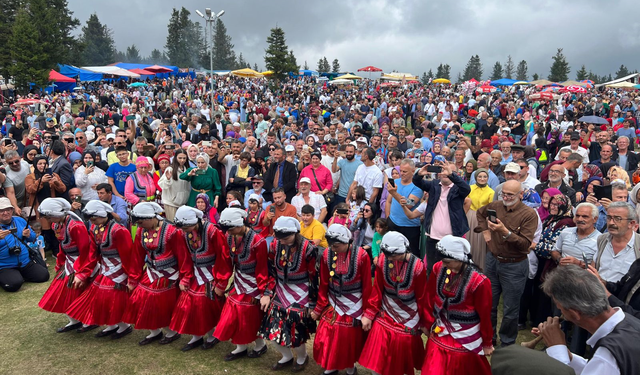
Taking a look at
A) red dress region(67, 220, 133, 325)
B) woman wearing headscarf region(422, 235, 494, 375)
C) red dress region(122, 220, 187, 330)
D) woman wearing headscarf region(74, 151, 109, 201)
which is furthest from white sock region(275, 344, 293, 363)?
woman wearing headscarf region(74, 151, 109, 201)

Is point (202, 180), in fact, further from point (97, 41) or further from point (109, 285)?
point (97, 41)

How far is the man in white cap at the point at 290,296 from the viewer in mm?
4465

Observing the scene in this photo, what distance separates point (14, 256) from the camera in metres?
6.75

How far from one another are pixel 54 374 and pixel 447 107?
59.4ft

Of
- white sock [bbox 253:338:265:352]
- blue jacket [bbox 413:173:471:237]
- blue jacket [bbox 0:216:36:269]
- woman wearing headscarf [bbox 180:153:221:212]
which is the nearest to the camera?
white sock [bbox 253:338:265:352]

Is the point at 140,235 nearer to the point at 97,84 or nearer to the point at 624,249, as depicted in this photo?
the point at 624,249

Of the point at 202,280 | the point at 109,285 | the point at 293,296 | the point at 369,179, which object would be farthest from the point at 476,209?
the point at 109,285

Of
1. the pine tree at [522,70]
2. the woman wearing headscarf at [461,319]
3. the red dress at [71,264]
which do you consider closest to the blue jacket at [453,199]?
the woman wearing headscarf at [461,319]

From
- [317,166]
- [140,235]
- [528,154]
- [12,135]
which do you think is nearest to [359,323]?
[140,235]

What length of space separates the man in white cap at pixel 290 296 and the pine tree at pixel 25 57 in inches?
1474

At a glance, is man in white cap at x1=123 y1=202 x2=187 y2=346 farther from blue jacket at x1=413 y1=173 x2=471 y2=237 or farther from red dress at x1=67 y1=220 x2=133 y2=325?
blue jacket at x1=413 y1=173 x2=471 y2=237

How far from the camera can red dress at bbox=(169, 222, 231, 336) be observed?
16.0ft

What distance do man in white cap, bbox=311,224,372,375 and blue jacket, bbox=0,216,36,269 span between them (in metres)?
5.17

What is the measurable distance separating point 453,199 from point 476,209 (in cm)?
66
